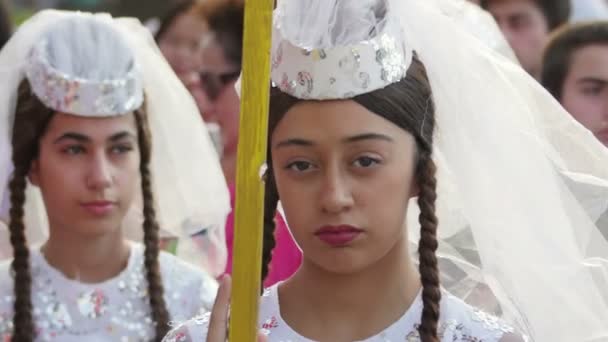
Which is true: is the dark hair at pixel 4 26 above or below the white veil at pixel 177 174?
above

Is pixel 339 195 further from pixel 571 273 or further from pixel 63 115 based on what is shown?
pixel 63 115

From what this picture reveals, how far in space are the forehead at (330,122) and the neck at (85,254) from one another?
141cm

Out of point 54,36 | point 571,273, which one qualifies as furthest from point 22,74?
point 571,273

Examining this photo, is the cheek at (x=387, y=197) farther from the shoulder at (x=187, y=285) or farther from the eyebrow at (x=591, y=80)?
the eyebrow at (x=591, y=80)

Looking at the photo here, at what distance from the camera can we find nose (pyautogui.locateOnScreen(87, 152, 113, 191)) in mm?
4480

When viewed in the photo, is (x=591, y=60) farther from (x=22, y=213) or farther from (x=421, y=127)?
(x=421, y=127)

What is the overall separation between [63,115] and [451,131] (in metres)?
1.51

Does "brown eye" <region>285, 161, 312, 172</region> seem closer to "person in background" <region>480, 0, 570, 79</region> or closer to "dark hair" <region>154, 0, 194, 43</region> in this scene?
"person in background" <region>480, 0, 570, 79</region>

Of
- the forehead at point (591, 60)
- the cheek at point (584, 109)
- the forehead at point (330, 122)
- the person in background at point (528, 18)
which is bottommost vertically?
the forehead at point (330, 122)

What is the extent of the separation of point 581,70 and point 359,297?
2115mm

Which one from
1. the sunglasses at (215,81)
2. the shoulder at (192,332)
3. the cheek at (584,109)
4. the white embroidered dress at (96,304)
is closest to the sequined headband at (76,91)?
the white embroidered dress at (96,304)

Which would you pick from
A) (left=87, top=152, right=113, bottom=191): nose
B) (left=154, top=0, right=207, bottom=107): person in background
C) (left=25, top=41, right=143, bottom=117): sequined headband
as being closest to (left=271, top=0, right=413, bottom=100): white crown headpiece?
(left=87, top=152, right=113, bottom=191): nose

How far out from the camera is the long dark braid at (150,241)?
15.3 feet

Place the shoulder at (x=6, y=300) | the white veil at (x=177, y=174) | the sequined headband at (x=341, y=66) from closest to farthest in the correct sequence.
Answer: the sequined headband at (x=341, y=66) → the shoulder at (x=6, y=300) → the white veil at (x=177, y=174)
